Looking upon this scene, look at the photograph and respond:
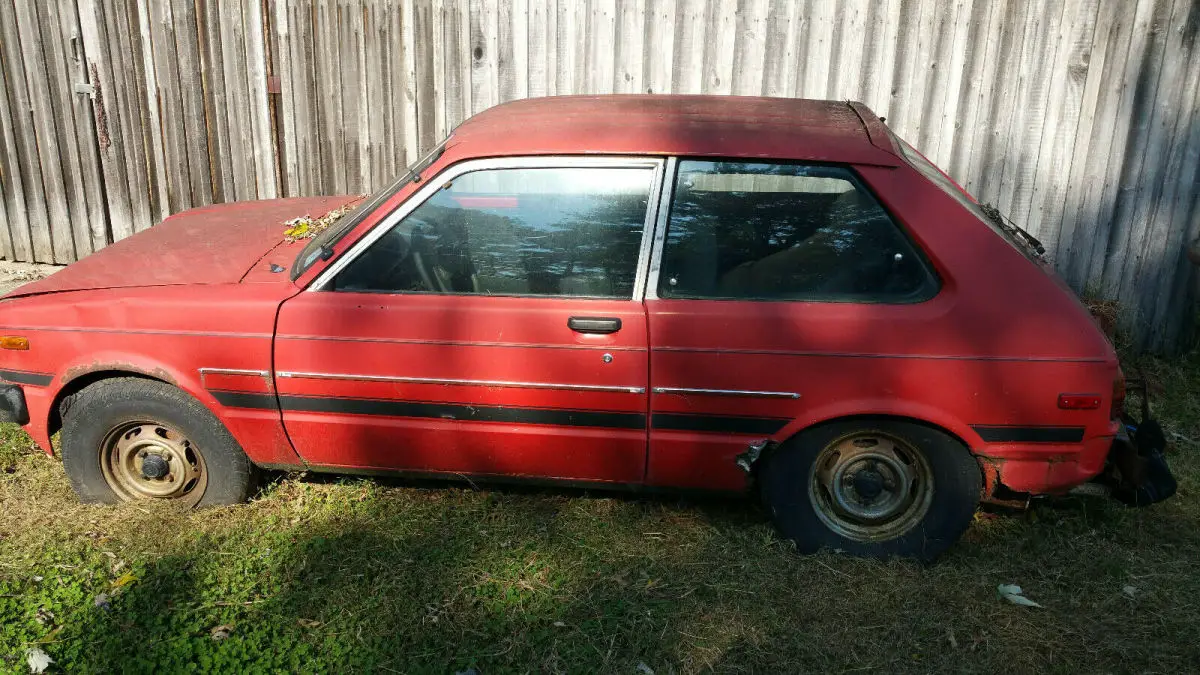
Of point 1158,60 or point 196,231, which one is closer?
point 196,231

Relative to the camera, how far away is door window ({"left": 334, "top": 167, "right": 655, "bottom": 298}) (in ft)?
10.9

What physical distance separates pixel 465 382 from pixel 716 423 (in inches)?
38.0

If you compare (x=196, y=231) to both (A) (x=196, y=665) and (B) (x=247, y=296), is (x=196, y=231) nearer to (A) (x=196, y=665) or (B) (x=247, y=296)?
(B) (x=247, y=296)

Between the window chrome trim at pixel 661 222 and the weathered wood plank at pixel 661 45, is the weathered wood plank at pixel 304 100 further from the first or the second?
the window chrome trim at pixel 661 222

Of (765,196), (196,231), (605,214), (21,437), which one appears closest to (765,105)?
(765,196)

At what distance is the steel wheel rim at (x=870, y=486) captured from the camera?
339 cm

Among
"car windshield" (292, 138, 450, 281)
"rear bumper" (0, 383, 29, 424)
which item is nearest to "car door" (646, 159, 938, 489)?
"car windshield" (292, 138, 450, 281)

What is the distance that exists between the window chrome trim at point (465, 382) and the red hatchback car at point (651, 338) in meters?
0.01

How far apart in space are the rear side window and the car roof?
0.07 meters

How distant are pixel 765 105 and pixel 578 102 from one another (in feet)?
2.69

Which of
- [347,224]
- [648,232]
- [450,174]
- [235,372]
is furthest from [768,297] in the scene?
[235,372]

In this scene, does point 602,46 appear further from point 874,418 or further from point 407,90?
point 874,418

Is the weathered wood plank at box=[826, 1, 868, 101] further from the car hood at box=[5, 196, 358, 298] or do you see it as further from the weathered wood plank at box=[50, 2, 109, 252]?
the weathered wood plank at box=[50, 2, 109, 252]

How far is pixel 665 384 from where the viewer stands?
10.7ft
